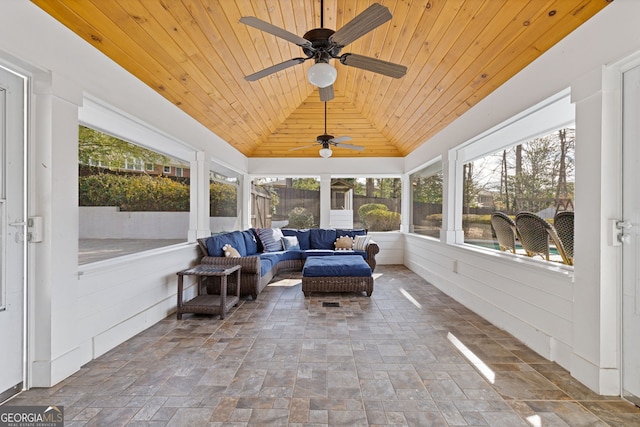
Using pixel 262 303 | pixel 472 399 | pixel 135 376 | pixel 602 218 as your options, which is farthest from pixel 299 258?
pixel 602 218

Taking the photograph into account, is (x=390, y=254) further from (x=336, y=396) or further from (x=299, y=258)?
(x=336, y=396)

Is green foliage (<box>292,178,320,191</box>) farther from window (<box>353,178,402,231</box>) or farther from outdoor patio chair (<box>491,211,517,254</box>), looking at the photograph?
outdoor patio chair (<box>491,211,517,254</box>)

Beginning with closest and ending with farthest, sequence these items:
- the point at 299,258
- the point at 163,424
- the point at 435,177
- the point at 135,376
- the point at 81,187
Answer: the point at 163,424, the point at 135,376, the point at 81,187, the point at 435,177, the point at 299,258

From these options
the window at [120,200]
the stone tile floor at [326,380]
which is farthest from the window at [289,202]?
the stone tile floor at [326,380]

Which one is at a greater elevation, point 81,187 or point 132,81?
point 132,81

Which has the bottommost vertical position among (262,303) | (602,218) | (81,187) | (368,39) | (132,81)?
(262,303)

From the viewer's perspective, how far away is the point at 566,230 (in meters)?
2.62

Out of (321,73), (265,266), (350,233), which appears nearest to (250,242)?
(265,266)

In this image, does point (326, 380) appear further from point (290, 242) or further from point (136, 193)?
point (290, 242)

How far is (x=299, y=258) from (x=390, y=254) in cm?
235

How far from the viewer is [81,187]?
2549 millimetres

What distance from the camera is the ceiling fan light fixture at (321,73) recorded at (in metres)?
2.33

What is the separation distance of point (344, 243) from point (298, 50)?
3699 millimetres

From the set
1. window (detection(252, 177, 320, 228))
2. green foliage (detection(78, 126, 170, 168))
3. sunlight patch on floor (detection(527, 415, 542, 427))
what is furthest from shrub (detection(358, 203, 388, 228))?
sunlight patch on floor (detection(527, 415, 542, 427))
